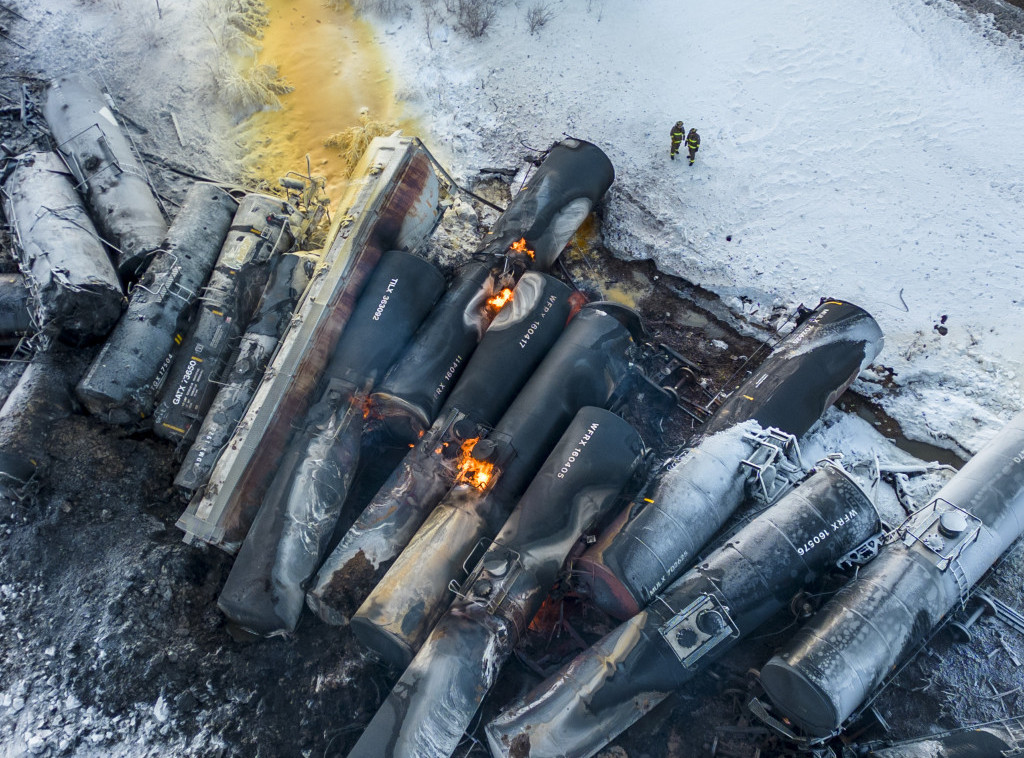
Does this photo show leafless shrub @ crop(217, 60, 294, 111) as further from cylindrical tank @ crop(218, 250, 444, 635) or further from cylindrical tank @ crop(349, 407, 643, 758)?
cylindrical tank @ crop(349, 407, 643, 758)

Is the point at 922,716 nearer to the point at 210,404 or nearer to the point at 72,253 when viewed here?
the point at 210,404

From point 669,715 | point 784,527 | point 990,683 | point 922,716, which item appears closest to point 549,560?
point 669,715

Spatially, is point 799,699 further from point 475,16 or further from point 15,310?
point 475,16

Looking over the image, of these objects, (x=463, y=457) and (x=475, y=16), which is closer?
(x=463, y=457)

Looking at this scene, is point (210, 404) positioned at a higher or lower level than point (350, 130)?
lower

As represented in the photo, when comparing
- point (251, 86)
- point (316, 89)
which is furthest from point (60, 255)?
point (316, 89)
